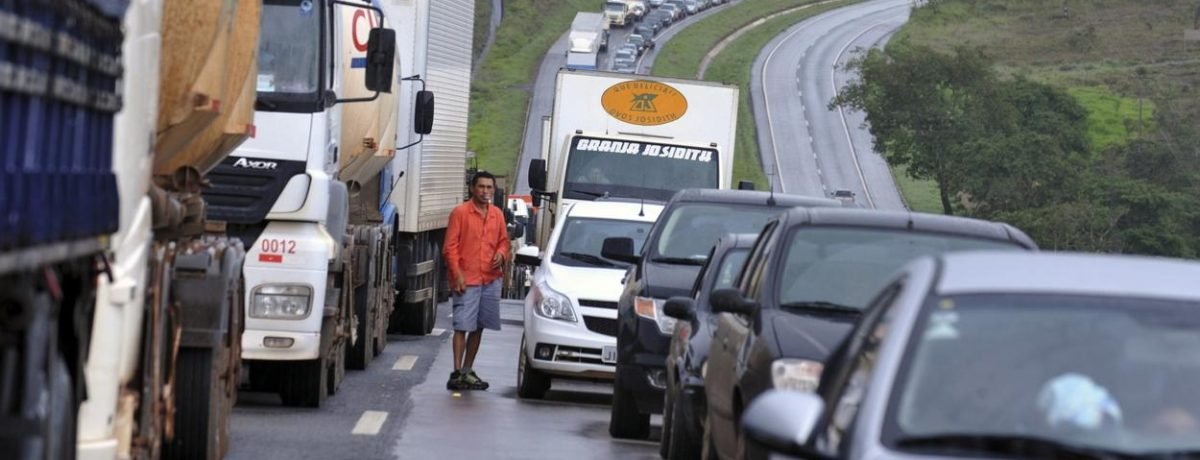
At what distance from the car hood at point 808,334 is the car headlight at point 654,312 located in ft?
14.8

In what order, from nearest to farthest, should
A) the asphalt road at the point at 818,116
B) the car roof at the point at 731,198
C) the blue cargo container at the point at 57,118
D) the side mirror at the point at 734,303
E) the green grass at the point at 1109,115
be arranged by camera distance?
the blue cargo container at the point at 57,118, the side mirror at the point at 734,303, the car roof at the point at 731,198, the asphalt road at the point at 818,116, the green grass at the point at 1109,115

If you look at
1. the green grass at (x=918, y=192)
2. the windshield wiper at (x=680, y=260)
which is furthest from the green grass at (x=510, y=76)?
the windshield wiper at (x=680, y=260)

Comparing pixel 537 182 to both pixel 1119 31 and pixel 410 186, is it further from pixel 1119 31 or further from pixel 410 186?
pixel 1119 31

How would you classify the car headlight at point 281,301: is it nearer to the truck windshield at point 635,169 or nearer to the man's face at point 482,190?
the man's face at point 482,190

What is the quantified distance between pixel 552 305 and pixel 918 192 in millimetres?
85037

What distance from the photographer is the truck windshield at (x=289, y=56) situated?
568 inches

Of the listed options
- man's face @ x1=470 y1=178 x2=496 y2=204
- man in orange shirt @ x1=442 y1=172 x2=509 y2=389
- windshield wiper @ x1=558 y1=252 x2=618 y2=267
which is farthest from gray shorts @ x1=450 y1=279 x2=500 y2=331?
windshield wiper @ x1=558 y1=252 x2=618 y2=267

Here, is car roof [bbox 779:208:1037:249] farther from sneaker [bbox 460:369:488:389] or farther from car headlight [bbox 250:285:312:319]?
sneaker [bbox 460:369:488:389]

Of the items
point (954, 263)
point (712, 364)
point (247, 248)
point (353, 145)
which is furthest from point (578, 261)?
point (954, 263)

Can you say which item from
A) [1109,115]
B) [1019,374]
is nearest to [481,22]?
[1109,115]

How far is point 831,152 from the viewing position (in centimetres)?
10481

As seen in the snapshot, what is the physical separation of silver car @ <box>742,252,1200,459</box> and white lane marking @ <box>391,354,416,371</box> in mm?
13083

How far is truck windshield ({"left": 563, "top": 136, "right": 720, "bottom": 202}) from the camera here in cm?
2498

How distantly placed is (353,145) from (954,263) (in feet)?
37.8
